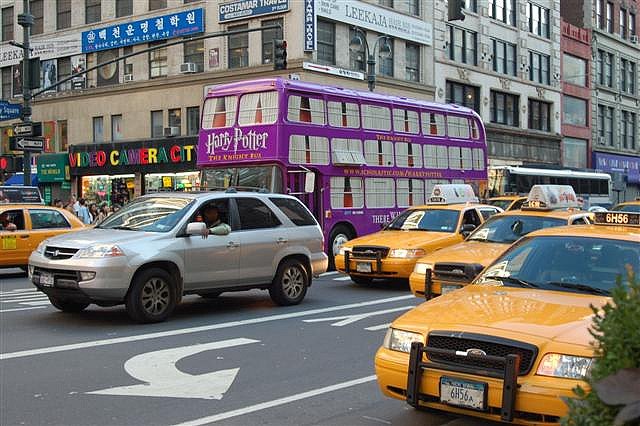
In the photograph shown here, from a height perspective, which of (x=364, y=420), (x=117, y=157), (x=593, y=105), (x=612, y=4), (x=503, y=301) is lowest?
(x=364, y=420)

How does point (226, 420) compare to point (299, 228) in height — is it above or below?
below

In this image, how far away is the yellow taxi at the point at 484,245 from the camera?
34.9 ft

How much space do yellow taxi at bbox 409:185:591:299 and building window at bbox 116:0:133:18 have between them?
3011 centimetres

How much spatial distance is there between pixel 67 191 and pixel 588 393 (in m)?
40.8

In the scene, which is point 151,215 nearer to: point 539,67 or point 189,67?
point 189,67

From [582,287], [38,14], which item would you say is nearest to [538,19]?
[38,14]

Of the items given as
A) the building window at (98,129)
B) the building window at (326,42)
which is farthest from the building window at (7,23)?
the building window at (326,42)

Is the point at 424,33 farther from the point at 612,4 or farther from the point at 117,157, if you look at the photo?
the point at 612,4

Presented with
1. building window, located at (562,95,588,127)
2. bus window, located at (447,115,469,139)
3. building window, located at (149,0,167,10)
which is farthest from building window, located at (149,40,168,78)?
building window, located at (562,95,588,127)

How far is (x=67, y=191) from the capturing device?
40906 mm

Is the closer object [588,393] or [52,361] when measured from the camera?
[588,393]

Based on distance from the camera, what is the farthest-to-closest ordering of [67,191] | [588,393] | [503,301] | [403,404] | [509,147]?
[509,147] → [67,191] → [403,404] → [503,301] → [588,393]

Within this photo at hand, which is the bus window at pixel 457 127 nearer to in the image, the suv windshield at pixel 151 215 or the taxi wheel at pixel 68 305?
the suv windshield at pixel 151 215

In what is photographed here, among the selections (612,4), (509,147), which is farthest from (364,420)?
(612,4)
